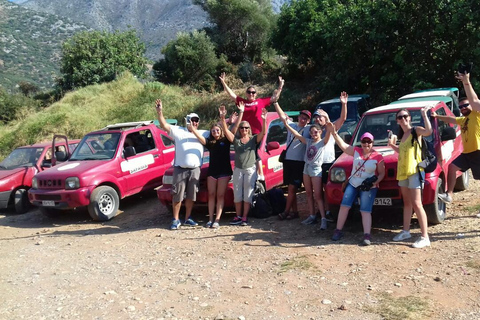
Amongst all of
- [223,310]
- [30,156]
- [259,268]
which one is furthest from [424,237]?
[30,156]

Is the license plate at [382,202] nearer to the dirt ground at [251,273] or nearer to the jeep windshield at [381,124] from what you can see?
the dirt ground at [251,273]

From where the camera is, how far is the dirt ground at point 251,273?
4562mm

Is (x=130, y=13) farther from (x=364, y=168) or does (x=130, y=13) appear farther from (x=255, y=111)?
(x=364, y=168)

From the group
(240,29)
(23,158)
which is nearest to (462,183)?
(23,158)

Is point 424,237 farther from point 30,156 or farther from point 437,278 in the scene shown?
point 30,156

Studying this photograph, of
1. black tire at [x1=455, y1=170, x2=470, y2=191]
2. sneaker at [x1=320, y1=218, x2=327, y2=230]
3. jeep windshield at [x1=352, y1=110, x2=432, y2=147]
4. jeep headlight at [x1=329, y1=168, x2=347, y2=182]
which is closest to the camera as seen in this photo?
jeep headlight at [x1=329, y1=168, x2=347, y2=182]

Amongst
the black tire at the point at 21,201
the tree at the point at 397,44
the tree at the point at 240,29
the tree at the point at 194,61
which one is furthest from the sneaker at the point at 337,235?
the tree at the point at 240,29

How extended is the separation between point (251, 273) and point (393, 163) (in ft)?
8.12

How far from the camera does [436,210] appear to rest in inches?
252

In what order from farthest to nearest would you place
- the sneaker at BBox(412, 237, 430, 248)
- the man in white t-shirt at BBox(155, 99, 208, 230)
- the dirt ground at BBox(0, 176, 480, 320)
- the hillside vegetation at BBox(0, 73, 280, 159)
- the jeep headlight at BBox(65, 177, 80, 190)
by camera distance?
the hillside vegetation at BBox(0, 73, 280, 159)
the jeep headlight at BBox(65, 177, 80, 190)
the man in white t-shirt at BBox(155, 99, 208, 230)
the sneaker at BBox(412, 237, 430, 248)
the dirt ground at BBox(0, 176, 480, 320)

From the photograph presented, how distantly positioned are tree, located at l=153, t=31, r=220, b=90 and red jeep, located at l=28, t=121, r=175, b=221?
15761mm

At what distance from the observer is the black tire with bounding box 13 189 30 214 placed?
422 inches

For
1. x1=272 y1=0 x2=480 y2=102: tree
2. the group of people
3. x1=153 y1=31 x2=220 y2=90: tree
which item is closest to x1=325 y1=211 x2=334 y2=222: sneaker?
the group of people

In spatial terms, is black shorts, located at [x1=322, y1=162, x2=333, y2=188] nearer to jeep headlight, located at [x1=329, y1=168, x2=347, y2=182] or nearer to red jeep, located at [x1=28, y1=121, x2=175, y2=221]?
jeep headlight, located at [x1=329, y1=168, x2=347, y2=182]
